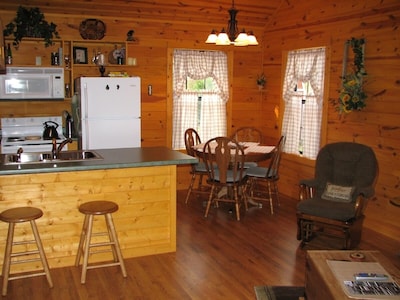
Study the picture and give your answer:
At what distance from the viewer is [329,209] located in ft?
13.8

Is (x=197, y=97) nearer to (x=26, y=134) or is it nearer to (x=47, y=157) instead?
(x=26, y=134)

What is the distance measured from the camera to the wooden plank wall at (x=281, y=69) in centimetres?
473

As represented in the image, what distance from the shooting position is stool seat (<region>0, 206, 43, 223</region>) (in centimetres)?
320

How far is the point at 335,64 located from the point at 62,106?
3.50 metres

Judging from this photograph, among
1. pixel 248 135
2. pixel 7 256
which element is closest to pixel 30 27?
Answer: pixel 7 256

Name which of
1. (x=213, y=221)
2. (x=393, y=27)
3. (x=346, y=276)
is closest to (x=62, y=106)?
Answer: (x=213, y=221)

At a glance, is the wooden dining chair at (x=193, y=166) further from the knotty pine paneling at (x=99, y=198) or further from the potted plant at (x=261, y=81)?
the knotty pine paneling at (x=99, y=198)

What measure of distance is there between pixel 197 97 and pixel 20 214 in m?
3.86

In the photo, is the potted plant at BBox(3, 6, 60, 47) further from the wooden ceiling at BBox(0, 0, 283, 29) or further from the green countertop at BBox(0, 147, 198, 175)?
the green countertop at BBox(0, 147, 198, 175)

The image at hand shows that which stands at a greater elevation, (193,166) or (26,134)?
(26,134)

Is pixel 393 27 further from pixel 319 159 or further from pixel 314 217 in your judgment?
pixel 314 217

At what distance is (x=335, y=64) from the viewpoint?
5434 mm

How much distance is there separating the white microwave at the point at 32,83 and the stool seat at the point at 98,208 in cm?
244

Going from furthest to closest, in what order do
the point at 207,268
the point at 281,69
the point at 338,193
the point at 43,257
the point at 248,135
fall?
1. the point at 248,135
2. the point at 281,69
3. the point at 338,193
4. the point at 207,268
5. the point at 43,257
